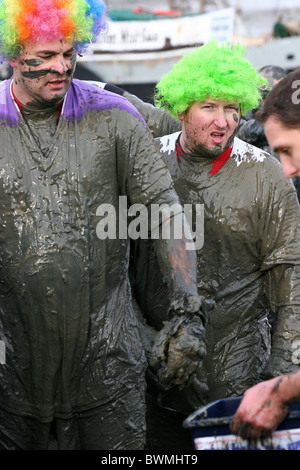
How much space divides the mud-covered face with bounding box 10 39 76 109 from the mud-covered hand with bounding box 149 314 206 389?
1010mm

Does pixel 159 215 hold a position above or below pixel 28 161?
below

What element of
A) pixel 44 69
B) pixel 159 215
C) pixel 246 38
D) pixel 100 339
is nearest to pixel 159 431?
pixel 100 339

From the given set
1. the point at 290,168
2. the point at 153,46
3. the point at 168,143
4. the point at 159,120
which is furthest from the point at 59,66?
the point at 153,46

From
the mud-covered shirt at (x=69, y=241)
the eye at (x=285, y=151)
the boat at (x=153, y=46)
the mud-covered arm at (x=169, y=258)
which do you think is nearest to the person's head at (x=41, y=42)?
the mud-covered shirt at (x=69, y=241)

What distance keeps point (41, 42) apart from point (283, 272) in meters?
A: 1.64

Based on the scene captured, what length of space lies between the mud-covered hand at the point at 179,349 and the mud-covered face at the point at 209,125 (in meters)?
1.28

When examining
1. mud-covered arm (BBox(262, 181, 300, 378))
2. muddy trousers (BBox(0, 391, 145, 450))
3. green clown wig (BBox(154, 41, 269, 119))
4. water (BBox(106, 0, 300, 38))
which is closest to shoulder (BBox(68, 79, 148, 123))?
green clown wig (BBox(154, 41, 269, 119))

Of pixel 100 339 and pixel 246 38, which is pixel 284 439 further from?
pixel 246 38

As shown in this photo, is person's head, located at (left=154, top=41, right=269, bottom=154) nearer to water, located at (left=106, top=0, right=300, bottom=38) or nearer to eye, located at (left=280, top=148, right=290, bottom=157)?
eye, located at (left=280, top=148, right=290, bottom=157)

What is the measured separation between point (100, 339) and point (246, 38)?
21945 mm

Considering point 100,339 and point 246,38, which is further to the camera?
point 246,38

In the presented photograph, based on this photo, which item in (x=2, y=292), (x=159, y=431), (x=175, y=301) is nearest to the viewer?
(x=175, y=301)

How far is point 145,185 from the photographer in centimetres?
355

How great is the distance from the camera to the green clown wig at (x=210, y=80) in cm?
439
